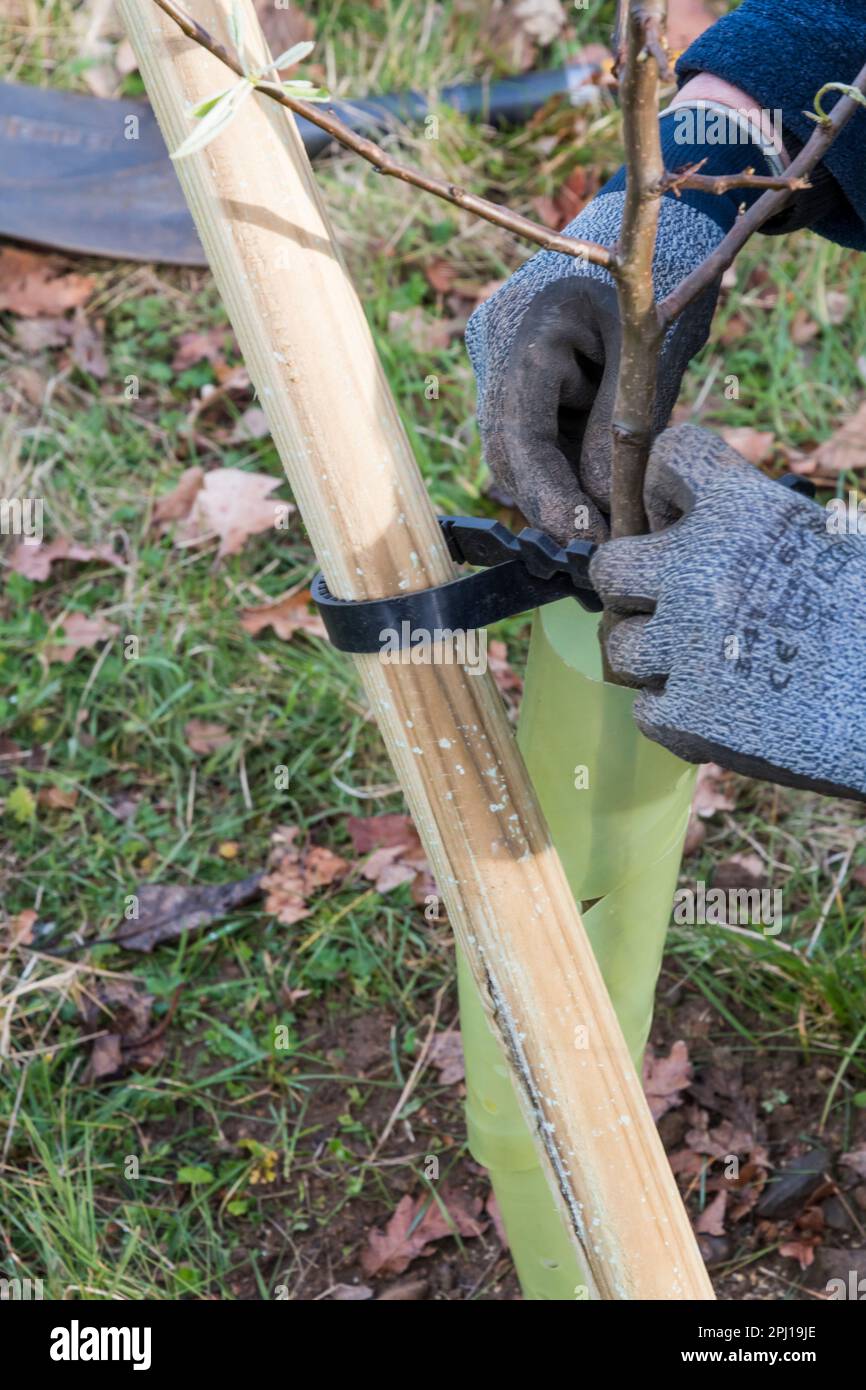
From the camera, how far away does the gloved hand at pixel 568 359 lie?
1.57 m

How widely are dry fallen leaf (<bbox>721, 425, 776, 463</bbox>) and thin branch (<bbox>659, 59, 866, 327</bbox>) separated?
2144 mm

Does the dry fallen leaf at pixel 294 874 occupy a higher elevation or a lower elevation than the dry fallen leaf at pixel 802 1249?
higher

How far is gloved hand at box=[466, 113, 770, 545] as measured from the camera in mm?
1571

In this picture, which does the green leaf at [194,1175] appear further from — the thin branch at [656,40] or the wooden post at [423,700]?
the thin branch at [656,40]

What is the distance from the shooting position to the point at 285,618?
10.8 feet

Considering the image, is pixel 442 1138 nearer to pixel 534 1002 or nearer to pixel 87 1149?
pixel 87 1149

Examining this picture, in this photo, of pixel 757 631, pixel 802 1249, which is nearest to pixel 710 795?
pixel 802 1249

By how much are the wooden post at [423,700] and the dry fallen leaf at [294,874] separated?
1324 mm

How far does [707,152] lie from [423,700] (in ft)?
2.98

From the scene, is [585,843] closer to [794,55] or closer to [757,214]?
[757,214]

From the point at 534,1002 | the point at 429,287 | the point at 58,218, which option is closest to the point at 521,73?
the point at 429,287

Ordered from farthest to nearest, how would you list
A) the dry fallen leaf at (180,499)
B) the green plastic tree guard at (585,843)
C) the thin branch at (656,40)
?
the dry fallen leaf at (180,499), the green plastic tree guard at (585,843), the thin branch at (656,40)

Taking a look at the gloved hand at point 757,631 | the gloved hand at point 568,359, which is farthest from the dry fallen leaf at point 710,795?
the gloved hand at point 757,631

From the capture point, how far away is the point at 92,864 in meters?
2.91
